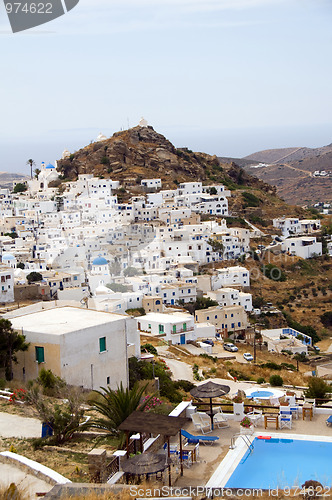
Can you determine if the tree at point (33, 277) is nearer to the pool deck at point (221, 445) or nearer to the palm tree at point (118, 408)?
the palm tree at point (118, 408)

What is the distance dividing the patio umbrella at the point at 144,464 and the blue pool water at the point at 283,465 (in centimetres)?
87

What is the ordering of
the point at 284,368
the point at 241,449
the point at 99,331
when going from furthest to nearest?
the point at 284,368 < the point at 99,331 < the point at 241,449

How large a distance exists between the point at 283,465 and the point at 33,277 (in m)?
32.1

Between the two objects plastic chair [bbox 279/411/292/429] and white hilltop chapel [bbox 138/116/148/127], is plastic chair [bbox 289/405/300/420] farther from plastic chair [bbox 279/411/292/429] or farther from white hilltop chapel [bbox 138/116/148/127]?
white hilltop chapel [bbox 138/116/148/127]

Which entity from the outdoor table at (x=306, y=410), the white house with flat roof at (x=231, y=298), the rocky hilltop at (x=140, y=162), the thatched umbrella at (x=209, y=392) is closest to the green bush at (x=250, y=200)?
the rocky hilltop at (x=140, y=162)

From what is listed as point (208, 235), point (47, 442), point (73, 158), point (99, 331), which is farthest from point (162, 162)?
point (47, 442)

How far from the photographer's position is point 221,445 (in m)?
8.72

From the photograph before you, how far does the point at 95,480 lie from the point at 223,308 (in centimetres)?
3169

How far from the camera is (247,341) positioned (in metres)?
36.4

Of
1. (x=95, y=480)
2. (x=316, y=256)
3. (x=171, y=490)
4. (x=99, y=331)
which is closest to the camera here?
(x=171, y=490)

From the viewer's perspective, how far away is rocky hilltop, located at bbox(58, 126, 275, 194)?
67.6 m

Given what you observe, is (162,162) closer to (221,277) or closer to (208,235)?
(208,235)

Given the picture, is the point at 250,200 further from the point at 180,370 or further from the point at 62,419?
the point at 62,419

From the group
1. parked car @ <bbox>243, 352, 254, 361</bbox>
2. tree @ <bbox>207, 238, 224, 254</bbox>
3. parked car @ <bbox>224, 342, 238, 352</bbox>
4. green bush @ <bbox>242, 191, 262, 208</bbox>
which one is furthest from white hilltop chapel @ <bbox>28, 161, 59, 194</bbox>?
parked car @ <bbox>243, 352, 254, 361</bbox>
